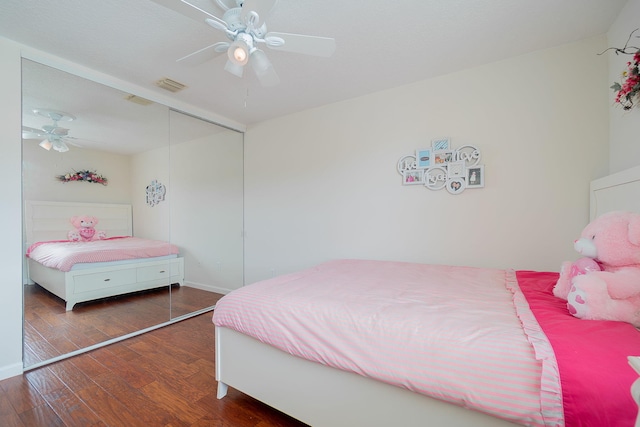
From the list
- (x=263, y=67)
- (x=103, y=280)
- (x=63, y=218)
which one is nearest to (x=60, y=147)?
(x=63, y=218)

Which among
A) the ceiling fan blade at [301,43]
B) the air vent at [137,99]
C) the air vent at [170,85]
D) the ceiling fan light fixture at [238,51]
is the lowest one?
the ceiling fan light fixture at [238,51]

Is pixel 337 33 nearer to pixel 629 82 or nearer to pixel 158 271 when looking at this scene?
pixel 629 82

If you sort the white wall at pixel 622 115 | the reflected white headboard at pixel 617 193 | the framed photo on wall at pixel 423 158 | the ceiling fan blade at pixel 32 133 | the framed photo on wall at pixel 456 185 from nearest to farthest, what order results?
1. the reflected white headboard at pixel 617 193
2. the white wall at pixel 622 115
3. the ceiling fan blade at pixel 32 133
4. the framed photo on wall at pixel 456 185
5. the framed photo on wall at pixel 423 158

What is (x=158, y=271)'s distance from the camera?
2879mm

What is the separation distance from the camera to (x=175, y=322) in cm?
284

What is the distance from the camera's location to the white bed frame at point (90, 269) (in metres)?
2.05

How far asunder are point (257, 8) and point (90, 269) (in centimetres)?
260

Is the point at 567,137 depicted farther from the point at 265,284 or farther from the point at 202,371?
the point at 202,371

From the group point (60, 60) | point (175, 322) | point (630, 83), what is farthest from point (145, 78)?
point (630, 83)

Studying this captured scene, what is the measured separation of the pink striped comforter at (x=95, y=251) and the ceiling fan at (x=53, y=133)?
0.77 meters

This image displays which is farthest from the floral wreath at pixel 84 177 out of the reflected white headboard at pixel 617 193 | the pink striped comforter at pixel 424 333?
the reflected white headboard at pixel 617 193

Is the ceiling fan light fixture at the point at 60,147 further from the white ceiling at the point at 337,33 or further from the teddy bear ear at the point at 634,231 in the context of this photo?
the teddy bear ear at the point at 634,231

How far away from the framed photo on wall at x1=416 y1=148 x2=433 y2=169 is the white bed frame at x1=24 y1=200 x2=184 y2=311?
276 centimetres

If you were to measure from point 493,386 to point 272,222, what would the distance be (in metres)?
2.89
